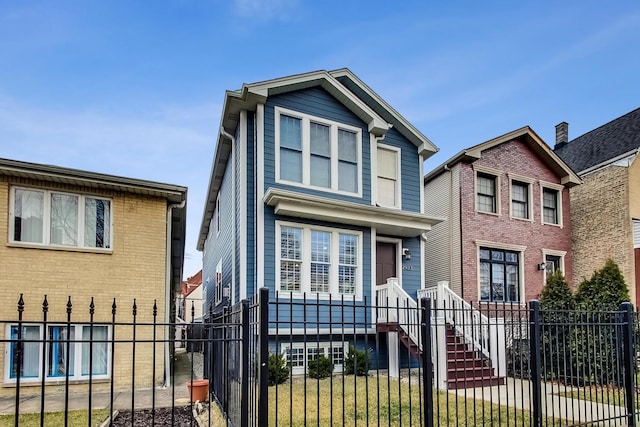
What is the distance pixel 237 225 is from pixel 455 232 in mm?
→ 8002

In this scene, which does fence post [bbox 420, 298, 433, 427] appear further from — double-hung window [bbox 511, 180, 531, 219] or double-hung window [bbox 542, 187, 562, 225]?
double-hung window [bbox 542, 187, 562, 225]

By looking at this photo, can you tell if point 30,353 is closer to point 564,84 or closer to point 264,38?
point 264,38

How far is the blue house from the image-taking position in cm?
1162

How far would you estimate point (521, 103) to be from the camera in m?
20.1

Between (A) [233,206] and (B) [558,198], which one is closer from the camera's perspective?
(A) [233,206]

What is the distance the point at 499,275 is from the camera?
54.8 ft

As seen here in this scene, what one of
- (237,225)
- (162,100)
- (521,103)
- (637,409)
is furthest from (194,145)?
(637,409)

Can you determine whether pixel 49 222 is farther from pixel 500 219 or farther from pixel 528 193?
pixel 528 193

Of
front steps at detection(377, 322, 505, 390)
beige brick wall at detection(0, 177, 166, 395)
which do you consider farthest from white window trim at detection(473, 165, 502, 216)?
beige brick wall at detection(0, 177, 166, 395)

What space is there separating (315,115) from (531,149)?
10163 millimetres

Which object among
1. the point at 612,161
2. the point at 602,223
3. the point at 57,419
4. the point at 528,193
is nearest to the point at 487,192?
the point at 528,193

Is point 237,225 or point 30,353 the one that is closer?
point 30,353

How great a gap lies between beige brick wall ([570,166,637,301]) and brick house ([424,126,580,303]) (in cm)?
58

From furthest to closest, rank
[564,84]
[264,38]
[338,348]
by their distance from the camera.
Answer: [564,84] → [264,38] → [338,348]
